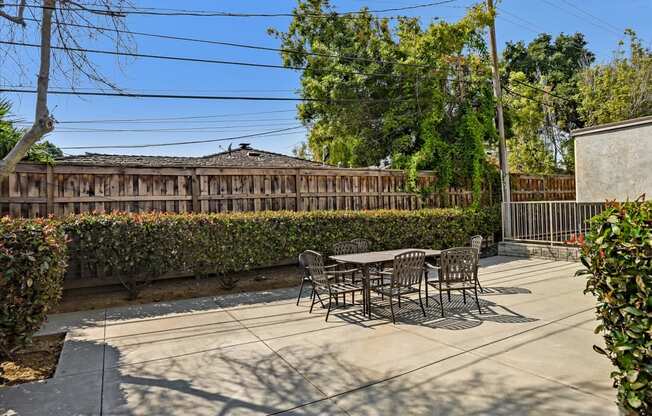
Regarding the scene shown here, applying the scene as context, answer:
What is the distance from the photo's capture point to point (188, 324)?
5008 mm

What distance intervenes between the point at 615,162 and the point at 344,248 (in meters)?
4.10

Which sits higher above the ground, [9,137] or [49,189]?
[9,137]

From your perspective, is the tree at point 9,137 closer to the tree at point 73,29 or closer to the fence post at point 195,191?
the tree at point 73,29

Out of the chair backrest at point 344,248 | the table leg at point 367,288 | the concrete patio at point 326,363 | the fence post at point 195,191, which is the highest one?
the fence post at point 195,191

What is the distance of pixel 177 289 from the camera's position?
22.7 ft

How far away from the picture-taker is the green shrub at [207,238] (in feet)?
19.0

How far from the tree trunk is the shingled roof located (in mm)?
2771

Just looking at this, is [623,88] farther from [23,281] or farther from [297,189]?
[23,281]

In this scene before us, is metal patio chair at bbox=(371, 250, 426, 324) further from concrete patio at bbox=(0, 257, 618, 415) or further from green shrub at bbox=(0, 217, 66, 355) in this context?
green shrub at bbox=(0, 217, 66, 355)

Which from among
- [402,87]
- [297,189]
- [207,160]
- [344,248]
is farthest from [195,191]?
[402,87]

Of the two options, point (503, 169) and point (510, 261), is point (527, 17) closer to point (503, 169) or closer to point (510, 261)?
point (503, 169)

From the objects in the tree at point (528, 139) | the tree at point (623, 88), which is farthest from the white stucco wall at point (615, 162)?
the tree at point (623, 88)

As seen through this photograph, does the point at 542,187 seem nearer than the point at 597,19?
Yes

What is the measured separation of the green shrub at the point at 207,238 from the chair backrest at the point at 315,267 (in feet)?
5.87
